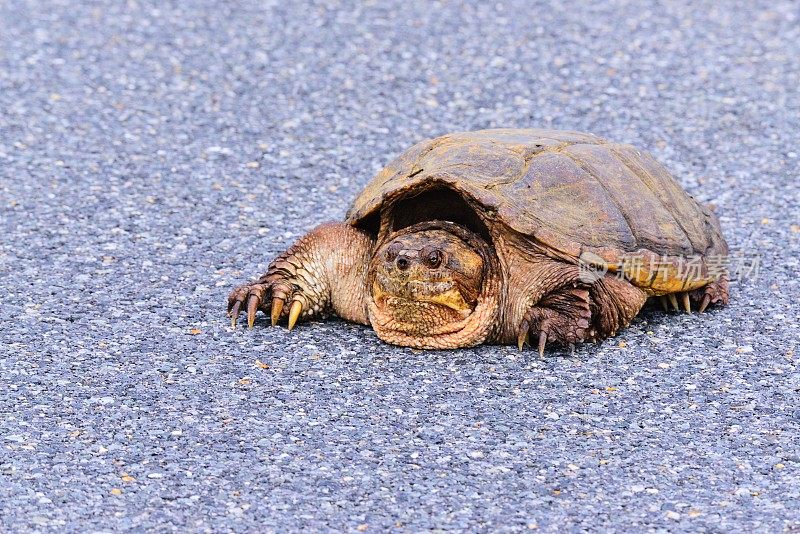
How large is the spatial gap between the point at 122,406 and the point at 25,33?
5206 mm

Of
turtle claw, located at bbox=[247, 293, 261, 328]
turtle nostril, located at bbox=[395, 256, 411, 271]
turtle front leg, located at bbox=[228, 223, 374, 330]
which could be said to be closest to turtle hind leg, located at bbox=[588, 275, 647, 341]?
turtle nostril, located at bbox=[395, 256, 411, 271]

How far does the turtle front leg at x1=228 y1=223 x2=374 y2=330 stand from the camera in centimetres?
439

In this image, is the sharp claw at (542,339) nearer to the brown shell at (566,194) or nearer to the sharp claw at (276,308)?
the brown shell at (566,194)

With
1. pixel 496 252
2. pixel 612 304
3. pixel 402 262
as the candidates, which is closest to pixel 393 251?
pixel 402 262

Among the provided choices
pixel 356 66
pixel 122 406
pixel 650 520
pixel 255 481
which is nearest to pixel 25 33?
pixel 356 66

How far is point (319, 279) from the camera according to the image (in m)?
4.44

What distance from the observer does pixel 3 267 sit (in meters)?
4.96

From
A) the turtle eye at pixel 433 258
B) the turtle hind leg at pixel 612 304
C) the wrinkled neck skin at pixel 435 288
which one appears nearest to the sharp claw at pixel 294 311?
the wrinkled neck skin at pixel 435 288

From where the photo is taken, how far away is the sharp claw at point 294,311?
14.3ft

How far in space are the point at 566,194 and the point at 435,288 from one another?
0.58 meters

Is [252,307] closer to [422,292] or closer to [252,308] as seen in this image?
[252,308]

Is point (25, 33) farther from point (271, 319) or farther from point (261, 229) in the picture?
point (271, 319)

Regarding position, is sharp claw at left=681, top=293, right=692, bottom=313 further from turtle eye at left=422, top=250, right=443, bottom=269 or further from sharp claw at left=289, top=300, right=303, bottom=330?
sharp claw at left=289, top=300, right=303, bottom=330

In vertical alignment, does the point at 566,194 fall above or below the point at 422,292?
above
